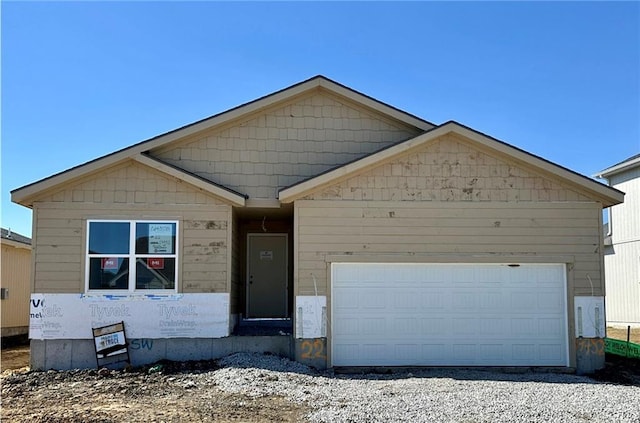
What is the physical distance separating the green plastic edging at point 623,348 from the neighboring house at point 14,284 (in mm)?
16503

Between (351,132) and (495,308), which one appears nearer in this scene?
(495,308)

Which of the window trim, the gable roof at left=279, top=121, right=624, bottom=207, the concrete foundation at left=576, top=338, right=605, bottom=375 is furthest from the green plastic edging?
the window trim

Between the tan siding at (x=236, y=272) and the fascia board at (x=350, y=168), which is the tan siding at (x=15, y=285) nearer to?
the tan siding at (x=236, y=272)

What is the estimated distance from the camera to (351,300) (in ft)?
39.2

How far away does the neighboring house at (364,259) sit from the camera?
38.7 feet

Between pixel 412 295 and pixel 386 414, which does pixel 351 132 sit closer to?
pixel 412 295

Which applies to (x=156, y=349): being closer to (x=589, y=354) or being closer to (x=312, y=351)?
(x=312, y=351)

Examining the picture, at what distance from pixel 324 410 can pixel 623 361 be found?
8.10 meters

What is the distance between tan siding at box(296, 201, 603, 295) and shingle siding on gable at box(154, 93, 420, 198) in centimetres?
142

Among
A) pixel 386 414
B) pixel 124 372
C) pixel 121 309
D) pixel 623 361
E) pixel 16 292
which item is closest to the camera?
pixel 386 414

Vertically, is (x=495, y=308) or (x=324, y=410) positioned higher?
(x=495, y=308)

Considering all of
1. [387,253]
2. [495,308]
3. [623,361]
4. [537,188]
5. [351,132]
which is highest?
[351,132]

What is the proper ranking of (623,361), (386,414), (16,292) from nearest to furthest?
(386,414), (623,361), (16,292)

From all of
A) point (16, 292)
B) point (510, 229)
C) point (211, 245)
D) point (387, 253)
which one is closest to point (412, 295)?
point (387, 253)
